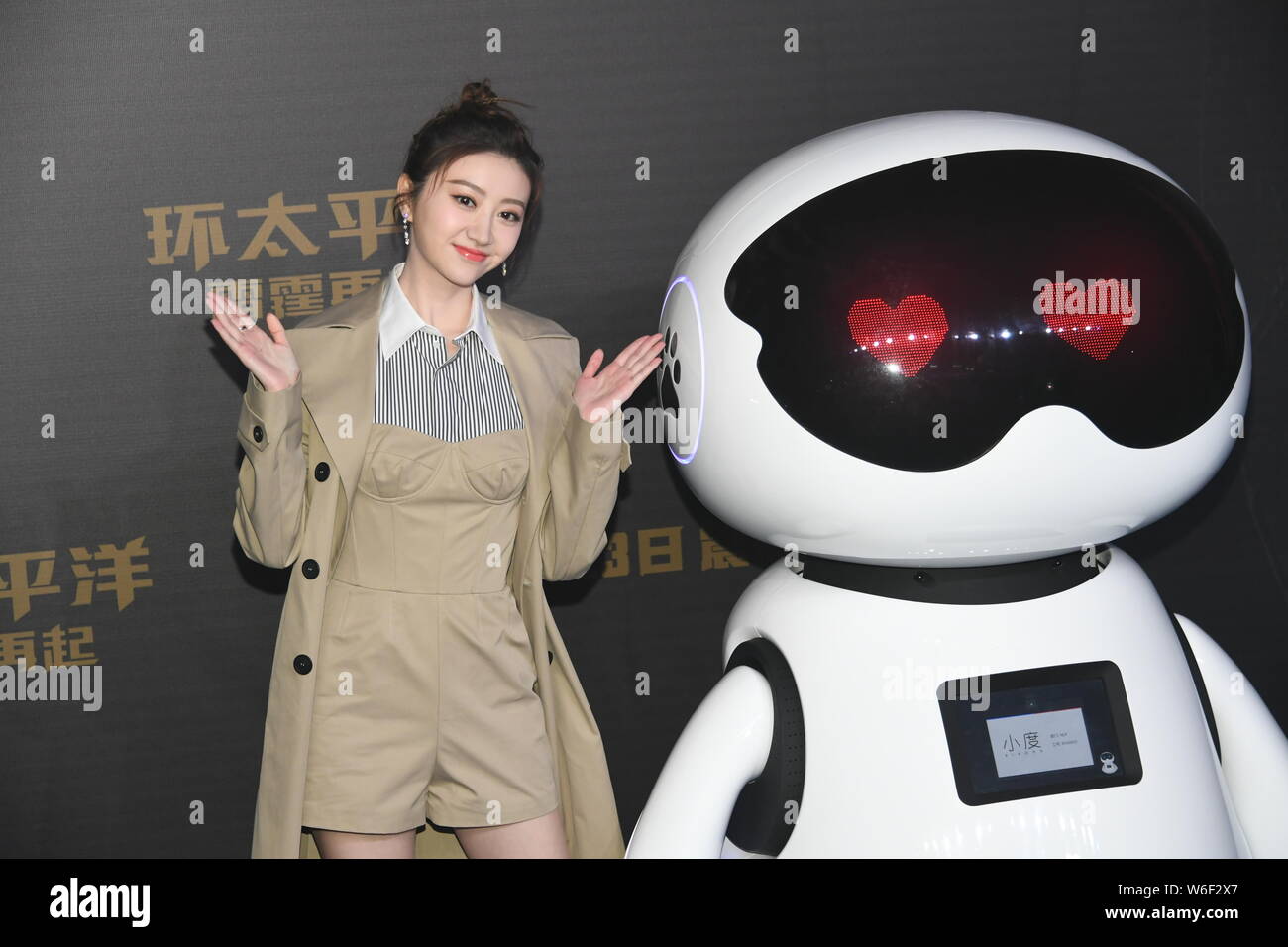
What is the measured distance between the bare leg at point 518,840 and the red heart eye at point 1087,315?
43.9 inches

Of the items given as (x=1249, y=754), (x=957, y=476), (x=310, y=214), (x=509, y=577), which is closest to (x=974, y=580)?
(x=957, y=476)

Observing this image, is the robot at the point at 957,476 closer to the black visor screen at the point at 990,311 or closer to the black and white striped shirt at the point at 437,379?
the black visor screen at the point at 990,311

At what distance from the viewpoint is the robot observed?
164cm

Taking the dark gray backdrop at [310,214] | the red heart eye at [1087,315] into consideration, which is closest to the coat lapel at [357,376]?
the dark gray backdrop at [310,214]

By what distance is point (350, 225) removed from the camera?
243cm

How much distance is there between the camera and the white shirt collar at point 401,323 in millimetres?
2012

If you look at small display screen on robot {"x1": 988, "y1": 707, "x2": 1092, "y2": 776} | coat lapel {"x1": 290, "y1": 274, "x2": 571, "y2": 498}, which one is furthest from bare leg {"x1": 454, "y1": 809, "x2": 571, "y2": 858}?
small display screen on robot {"x1": 988, "y1": 707, "x2": 1092, "y2": 776}

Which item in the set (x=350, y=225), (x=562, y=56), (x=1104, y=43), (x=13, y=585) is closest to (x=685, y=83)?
(x=562, y=56)

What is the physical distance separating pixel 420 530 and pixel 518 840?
1.76 ft

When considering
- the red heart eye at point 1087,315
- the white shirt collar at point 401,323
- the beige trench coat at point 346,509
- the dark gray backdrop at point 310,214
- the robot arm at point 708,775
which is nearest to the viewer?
the red heart eye at point 1087,315

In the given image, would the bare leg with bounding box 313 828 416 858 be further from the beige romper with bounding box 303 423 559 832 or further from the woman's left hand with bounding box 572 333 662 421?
the woman's left hand with bounding box 572 333 662 421

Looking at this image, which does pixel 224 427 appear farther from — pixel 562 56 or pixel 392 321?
pixel 562 56

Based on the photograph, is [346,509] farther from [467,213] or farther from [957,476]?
[957,476]

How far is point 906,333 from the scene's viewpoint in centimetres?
163
